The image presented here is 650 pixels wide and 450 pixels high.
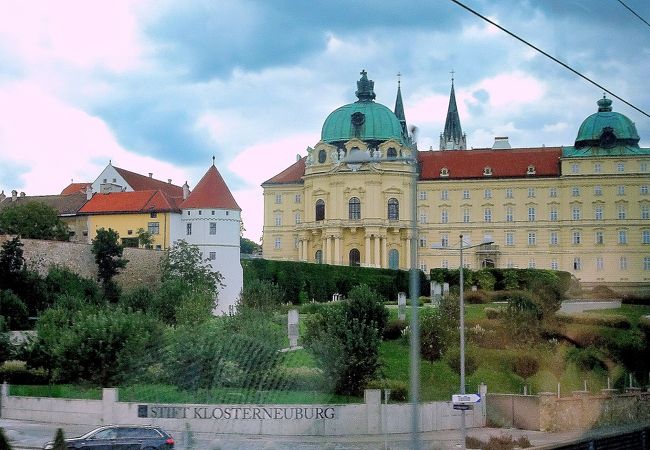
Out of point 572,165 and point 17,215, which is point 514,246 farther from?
point 17,215

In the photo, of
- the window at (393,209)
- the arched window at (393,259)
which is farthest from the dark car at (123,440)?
the window at (393,209)

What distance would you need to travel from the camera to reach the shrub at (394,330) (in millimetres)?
38906

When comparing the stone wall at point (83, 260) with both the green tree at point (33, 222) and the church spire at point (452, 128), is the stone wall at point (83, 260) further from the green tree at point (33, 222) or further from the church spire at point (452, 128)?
the church spire at point (452, 128)

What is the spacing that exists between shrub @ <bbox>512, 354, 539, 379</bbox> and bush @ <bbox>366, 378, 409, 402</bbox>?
560cm

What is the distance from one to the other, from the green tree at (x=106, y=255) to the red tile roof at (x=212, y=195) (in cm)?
625

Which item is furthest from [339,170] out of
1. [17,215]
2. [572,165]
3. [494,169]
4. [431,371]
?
[431,371]

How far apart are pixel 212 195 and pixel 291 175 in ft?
63.2

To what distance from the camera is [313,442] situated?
24.1 m

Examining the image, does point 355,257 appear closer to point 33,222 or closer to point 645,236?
point 645,236

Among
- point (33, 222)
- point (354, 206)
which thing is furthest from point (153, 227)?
point (354, 206)

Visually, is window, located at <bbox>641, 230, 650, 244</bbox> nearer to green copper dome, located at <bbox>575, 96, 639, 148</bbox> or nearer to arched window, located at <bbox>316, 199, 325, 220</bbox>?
green copper dome, located at <bbox>575, 96, 639, 148</bbox>

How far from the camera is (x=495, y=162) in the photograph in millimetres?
73125

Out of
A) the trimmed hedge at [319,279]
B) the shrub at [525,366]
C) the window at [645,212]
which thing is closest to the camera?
the shrub at [525,366]

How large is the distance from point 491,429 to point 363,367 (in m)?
4.62
